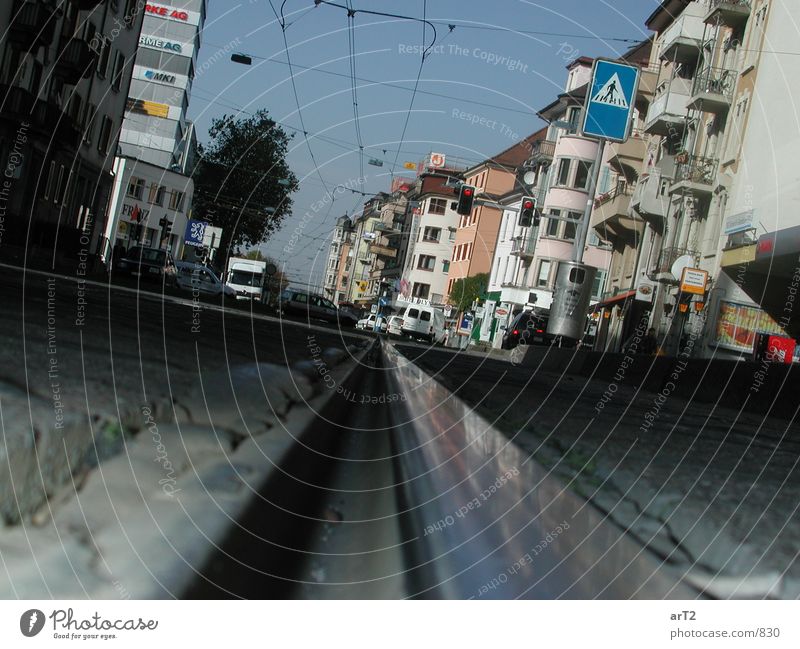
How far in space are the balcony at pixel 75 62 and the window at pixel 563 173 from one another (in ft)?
84.1

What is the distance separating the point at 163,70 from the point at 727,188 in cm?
4444

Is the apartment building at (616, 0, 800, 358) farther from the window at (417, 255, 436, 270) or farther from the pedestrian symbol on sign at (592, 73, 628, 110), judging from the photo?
the window at (417, 255, 436, 270)

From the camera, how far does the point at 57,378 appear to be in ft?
3.40

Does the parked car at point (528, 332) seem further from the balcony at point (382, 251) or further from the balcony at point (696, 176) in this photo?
the balcony at point (382, 251)

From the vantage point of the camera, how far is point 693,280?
23.3 m

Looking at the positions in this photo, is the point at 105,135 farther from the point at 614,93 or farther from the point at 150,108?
the point at 150,108

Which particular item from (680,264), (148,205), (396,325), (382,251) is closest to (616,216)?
(680,264)

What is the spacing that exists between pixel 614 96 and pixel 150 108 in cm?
5468

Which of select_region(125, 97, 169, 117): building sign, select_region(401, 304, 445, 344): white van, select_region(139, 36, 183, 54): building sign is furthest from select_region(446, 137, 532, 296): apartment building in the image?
select_region(139, 36, 183, 54): building sign

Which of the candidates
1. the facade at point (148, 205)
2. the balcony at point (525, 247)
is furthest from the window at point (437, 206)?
the facade at point (148, 205)

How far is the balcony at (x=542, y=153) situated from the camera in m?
52.4

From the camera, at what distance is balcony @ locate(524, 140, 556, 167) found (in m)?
52.4

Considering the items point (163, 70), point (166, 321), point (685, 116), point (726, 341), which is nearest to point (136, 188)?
point (685, 116)
